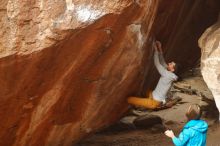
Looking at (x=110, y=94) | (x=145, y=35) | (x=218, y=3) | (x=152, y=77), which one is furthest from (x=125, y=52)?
(x=218, y=3)

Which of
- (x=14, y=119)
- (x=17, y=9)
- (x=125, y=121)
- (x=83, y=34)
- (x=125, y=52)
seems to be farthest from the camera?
(x=125, y=121)

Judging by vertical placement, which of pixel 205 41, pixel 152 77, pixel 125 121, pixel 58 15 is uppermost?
pixel 58 15

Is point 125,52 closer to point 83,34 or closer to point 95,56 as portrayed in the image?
point 95,56

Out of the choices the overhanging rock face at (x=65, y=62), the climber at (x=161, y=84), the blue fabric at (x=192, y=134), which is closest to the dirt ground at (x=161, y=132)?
the overhanging rock face at (x=65, y=62)

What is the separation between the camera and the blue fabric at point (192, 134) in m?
5.86

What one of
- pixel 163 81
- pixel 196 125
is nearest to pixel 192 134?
pixel 196 125

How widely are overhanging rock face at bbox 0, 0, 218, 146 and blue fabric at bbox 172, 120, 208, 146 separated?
200 centimetres

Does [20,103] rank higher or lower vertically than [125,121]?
higher

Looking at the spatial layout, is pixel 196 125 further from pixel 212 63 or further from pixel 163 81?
pixel 212 63

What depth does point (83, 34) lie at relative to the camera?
6246 mm

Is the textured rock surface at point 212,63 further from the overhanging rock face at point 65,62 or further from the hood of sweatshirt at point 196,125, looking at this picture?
the hood of sweatshirt at point 196,125

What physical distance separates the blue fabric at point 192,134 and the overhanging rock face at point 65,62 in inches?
78.7

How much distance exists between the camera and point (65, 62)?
21.4 ft

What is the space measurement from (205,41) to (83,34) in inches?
128
